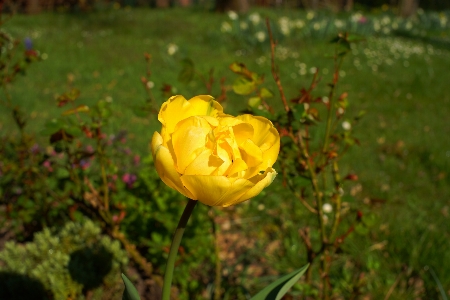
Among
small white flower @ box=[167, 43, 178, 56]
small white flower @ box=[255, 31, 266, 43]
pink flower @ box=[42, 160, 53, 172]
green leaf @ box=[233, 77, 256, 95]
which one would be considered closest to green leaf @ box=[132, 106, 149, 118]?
green leaf @ box=[233, 77, 256, 95]

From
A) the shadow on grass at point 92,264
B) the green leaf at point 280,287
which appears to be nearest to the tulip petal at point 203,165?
the green leaf at point 280,287

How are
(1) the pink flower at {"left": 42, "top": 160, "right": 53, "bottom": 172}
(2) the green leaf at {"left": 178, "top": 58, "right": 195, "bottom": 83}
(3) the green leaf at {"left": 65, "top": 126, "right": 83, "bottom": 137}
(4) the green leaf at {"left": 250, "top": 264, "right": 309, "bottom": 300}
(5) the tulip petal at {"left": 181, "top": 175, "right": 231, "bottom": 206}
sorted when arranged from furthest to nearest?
(1) the pink flower at {"left": 42, "top": 160, "right": 53, "bottom": 172} < (2) the green leaf at {"left": 178, "top": 58, "right": 195, "bottom": 83} < (3) the green leaf at {"left": 65, "top": 126, "right": 83, "bottom": 137} < (4) the green leaf at {"left": 250, "top": 264, "right": 309, "bottom": 300} < (5) the tulip petal at {"left": 181, "top": 175, "right": 231, "bottom": 206}

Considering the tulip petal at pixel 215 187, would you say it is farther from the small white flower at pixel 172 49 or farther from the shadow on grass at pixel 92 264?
the small white flower at pixel 172 49

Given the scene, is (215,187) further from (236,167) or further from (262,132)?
(262,132)

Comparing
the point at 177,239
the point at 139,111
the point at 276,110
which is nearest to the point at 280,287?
the point at 177,239

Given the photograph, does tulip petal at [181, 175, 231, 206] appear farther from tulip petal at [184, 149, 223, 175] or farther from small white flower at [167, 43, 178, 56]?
small white flower at [167, 43, 178, 56]
